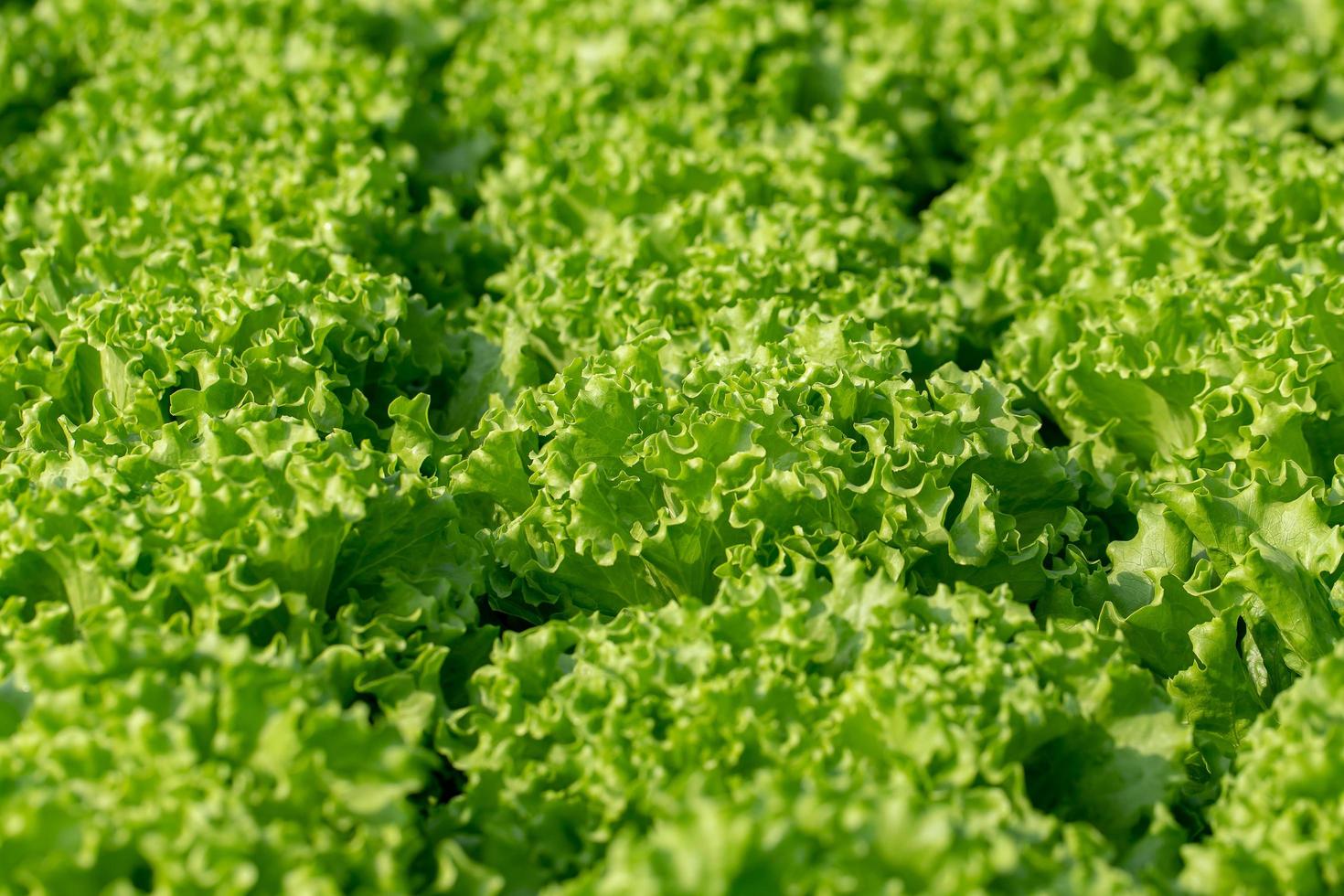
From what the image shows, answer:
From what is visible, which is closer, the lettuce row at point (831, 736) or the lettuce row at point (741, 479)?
the lettuce row at point (831, 736)

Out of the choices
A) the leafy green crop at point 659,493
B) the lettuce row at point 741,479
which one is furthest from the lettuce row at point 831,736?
the lettuce row at point 741,479

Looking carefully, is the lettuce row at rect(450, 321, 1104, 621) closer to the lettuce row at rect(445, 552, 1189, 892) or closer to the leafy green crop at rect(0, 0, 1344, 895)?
the leafy green crop at rect(0, 0, 1344, 895)

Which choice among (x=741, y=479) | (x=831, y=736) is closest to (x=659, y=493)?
(x=741, y=479)

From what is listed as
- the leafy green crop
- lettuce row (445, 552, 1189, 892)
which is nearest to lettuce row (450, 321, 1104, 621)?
the leafy green crop

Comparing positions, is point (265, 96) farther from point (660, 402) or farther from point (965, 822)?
point (965, 822)

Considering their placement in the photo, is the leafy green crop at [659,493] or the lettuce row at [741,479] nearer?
the leafy green crop at [659,493]

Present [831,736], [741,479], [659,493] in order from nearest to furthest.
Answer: [831,736], [741,479], [659,493]

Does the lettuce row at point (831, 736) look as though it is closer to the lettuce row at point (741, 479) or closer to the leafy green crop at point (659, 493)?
the leafy green crop at point (659, 493)

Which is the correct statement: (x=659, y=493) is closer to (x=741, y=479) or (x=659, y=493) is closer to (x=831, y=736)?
(x=741, y=479)

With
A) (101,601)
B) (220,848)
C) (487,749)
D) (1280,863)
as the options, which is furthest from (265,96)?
(1280,863)
